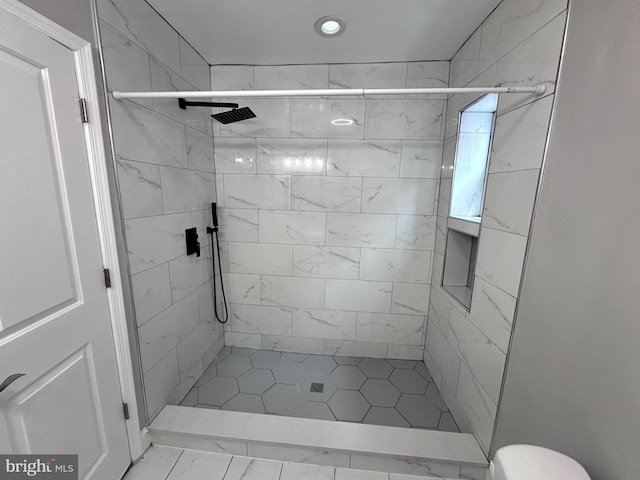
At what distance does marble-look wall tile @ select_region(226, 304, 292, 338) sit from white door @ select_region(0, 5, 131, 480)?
116cm

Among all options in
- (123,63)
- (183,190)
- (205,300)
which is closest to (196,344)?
(205,300)

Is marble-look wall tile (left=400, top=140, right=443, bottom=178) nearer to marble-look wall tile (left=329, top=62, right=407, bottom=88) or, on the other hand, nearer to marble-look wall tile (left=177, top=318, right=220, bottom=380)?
marble-look wall tile (left=329, top=62, right=407, bottom=88)

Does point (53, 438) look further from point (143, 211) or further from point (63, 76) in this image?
point (63, 76)

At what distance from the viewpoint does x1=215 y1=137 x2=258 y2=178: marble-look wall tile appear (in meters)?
2.08

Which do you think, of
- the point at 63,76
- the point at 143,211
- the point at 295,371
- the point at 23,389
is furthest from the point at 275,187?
the point at 23,389

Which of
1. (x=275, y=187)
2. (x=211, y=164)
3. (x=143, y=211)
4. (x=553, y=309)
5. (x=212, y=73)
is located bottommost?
(x=553, y=309)

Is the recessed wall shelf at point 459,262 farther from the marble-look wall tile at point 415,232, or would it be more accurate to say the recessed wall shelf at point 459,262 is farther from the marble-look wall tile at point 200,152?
the marble-look wall tile at point 200,152

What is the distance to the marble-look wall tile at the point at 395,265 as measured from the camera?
2.12 m

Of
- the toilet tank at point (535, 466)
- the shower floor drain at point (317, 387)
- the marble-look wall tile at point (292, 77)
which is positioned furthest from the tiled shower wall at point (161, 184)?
the toilet tank at point (535, 466)

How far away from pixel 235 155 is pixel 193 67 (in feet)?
2.13

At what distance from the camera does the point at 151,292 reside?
4.83 ft

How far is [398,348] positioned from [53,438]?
7.19 ft

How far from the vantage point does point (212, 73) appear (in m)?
2.04

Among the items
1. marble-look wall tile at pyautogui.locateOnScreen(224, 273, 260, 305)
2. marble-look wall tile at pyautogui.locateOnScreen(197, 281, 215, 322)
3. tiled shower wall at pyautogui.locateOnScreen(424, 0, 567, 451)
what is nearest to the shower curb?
tiled shower wall at pyautogui.locateOnScreen(424, 0, 567, 451)
